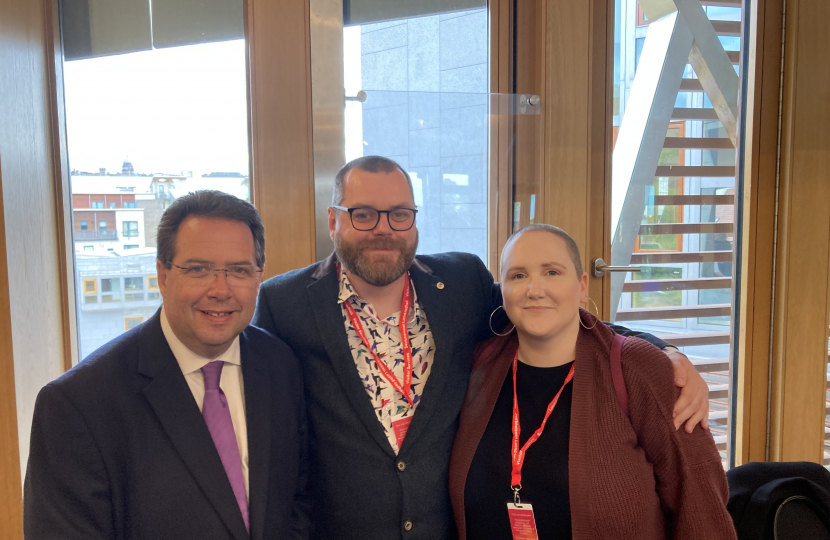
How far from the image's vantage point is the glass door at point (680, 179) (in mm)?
2734

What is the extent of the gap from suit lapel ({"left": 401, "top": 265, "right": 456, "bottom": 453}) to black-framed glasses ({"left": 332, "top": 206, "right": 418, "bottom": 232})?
219mm

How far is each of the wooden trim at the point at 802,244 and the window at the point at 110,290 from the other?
3.03m

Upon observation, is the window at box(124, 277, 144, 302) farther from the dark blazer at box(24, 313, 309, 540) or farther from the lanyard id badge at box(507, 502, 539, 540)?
the lanyard id badge at box(507, 502, 539, 540)

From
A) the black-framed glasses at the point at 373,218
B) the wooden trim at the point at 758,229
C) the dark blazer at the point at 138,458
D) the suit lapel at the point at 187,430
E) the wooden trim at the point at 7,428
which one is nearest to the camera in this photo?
the dark blazer at the point at 138,458

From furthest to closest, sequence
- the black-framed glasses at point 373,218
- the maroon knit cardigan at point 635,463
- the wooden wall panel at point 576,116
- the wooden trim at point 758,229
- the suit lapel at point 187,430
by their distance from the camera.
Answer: the wooden trim at point 758,229
the wooden wall panel at point 576,116
the black-framed glasses at point 373,218
the maroon knit cardigan at point 635,463
the suit lapel at point 187,430

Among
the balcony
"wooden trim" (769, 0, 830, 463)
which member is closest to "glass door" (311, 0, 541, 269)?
the balcony

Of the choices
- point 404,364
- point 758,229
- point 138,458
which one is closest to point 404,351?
point 404,364

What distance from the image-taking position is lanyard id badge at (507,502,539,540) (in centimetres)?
150

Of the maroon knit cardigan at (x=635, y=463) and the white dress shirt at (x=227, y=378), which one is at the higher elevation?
the white dress shirt at (x=227, y=378)

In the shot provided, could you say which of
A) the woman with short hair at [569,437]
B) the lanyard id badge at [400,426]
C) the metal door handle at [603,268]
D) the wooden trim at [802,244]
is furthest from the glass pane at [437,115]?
the wooden trim at [802,244]

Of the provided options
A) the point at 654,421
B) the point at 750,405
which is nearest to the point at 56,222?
the point at 654,421

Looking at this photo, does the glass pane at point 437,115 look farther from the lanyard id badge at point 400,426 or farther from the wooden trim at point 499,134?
the lanyard id badge at point 400,426

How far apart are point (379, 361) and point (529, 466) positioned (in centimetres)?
52

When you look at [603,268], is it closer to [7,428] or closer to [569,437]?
[569,437]
